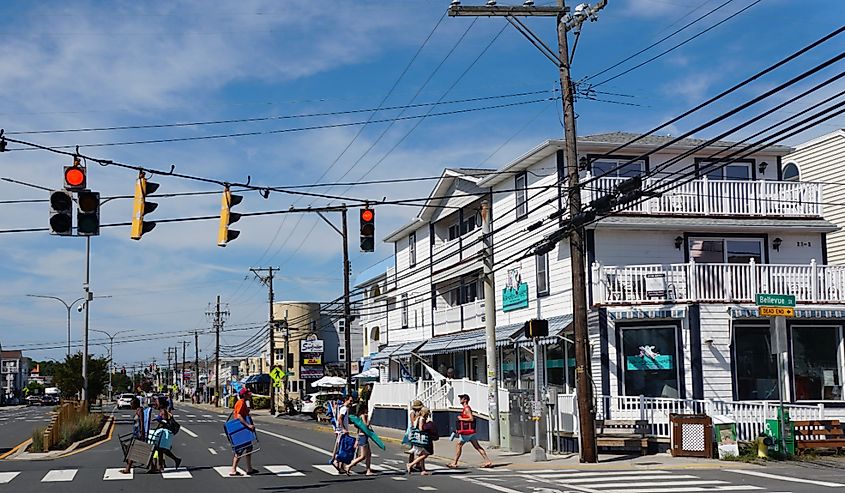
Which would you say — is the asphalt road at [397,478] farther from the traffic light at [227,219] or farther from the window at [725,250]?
the window at [725,250]

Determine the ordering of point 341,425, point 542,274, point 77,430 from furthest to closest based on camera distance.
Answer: point 542,274 → point 77,430 → point 341,425

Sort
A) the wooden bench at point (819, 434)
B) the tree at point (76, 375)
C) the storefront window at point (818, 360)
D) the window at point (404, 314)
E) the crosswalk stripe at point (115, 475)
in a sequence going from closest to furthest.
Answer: the crosswalk stripe at point (115, 475), the wooden bench at point (819, 434), the storefront window at point (818, 360), the window at point (404, 314), the tree at point (76, 375)

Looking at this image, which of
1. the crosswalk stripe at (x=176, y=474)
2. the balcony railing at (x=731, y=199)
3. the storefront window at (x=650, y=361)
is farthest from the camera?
the balcony railing at (x=731, y=199)

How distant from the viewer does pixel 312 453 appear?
2725 centimetres

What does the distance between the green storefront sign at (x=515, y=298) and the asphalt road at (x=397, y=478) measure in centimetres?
1013

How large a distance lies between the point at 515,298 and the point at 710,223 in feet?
25.2

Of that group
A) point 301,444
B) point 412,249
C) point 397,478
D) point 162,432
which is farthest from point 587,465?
point 412,249

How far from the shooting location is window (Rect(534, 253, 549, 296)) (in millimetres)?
32000

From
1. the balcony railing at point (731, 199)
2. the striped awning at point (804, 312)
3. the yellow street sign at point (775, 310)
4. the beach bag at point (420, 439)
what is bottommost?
the beach bag at point (420, 439)

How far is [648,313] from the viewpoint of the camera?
27047mm

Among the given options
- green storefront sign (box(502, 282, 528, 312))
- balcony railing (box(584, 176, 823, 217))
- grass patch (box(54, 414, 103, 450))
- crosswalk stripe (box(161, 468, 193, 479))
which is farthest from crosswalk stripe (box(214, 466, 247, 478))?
green storefront sign (box(502, 282, 528, 312))

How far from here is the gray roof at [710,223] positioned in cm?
2914

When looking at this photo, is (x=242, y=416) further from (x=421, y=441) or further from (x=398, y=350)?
Result: (x=398, y=350)

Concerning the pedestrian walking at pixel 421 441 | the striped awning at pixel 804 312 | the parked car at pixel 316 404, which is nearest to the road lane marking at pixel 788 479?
the pedestrian walking at pixel 421 441
